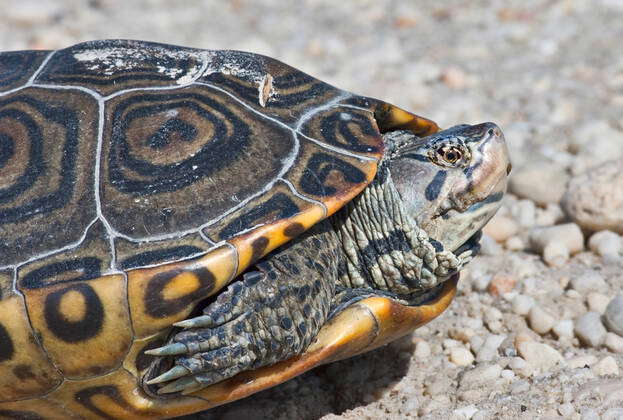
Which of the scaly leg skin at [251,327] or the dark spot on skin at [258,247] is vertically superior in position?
the dark spot on skin at [258,247]

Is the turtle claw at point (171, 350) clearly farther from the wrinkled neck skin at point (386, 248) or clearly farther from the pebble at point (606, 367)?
the pebble at point (606, 367)

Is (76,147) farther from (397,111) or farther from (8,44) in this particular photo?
(8,44)

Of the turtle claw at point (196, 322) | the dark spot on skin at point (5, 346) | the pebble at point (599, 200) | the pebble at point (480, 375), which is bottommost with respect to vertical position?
the pebble at point (480, 375)

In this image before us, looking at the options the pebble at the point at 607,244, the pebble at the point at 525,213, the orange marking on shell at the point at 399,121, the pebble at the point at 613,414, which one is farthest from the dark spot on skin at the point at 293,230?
the pebble at the point at 525,213

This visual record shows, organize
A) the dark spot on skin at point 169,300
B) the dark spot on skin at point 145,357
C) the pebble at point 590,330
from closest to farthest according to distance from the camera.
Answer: the dark spot on skin at point 169,300, the dark spot on skin at point 145,357, the pebble at point 590,330

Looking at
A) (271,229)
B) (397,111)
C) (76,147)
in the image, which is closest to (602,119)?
(397,111)

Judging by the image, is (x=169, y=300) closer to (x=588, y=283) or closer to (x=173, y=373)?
(x=173, y=373)

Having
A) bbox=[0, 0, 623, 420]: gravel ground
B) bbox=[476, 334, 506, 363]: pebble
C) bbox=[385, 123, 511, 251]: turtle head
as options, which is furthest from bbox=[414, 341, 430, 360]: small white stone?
bbox=[385, 123, 511, 251]: turtle head
